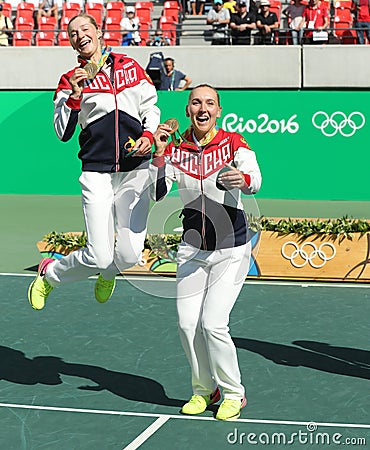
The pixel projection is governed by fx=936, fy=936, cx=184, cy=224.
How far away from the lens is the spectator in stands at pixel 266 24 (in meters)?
20.7

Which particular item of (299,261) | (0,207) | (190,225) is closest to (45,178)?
(0,207)

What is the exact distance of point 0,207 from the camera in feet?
62.2

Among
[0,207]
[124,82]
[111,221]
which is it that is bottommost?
[0,207]

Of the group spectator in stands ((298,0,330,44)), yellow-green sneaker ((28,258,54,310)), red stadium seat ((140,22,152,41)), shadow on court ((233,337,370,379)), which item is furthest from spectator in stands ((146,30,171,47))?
yellow-green sneaker ((28,258,54,310))

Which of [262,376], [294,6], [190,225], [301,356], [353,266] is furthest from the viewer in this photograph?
[294,6]

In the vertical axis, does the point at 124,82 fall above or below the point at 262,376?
above

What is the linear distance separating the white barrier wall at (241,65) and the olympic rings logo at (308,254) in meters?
8.24

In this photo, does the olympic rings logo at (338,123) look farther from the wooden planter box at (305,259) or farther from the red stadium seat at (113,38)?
the wooden planter box at (305,259)

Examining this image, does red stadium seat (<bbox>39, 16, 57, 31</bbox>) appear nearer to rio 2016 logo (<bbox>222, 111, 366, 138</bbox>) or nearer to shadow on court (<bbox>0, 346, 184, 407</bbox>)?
rio 2016 logo (<bbox>222, 111, 366, 138</bbox>)

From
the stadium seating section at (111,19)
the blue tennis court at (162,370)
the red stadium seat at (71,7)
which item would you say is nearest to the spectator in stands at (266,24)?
the stadium seating section at (111,19)

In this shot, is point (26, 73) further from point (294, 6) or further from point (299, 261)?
point (299, 261)

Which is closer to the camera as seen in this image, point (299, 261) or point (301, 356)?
point (301, 356)

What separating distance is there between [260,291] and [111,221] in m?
4.34

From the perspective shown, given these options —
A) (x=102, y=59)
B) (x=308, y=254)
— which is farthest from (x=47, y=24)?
(x=102, y=59)
